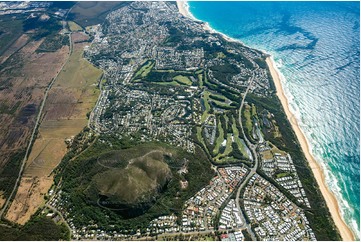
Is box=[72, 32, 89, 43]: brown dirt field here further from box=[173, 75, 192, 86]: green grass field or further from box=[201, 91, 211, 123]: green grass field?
box=[201, 91, 211, 123]: green grass field

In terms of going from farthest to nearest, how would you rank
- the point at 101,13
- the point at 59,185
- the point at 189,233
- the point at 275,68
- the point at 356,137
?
the point at 101,13, the point at 275,68, the point at 356,137, the point at 59,185, the point at 189,233

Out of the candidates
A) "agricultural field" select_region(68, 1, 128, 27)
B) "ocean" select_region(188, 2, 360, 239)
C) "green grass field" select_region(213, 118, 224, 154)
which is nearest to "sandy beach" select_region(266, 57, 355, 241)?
"ocean" select_region(188, 2, 360, 239)

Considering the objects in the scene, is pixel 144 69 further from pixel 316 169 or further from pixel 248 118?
pixel 316 169

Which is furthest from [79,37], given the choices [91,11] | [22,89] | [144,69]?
[22,89]

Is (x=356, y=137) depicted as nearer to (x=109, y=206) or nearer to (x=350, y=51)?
(x=350, y=51)

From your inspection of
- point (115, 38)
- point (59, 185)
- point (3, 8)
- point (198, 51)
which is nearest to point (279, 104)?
point (198, 51)
